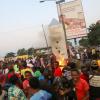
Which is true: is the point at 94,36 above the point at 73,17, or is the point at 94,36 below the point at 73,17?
below

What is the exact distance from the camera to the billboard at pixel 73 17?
65.2ft

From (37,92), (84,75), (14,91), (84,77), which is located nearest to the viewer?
(37,92)

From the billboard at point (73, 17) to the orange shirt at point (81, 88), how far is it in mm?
10231

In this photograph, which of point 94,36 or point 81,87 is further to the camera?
point 94,36

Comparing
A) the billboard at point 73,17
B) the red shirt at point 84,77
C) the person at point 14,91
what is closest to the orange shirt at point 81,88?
the red shirt at point 84,77

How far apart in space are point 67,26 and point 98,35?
7060 cm

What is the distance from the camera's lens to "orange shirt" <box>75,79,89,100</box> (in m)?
9.80

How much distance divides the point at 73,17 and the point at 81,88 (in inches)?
412

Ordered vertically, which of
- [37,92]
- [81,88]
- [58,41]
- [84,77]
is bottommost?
[81,88]

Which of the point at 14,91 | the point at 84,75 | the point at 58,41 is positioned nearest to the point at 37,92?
the point at 14,91

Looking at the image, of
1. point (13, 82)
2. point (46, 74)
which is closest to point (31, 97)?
point (13, 82)

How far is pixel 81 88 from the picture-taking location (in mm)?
9844

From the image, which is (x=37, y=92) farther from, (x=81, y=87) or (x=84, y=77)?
(x=84, y=77)

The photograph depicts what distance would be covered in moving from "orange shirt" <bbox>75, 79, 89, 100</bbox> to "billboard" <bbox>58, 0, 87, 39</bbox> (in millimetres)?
10231
